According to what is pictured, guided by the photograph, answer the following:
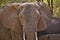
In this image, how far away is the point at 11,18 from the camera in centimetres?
575

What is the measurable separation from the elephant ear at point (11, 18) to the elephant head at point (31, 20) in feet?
0.79

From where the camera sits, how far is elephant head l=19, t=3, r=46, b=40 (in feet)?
16.4

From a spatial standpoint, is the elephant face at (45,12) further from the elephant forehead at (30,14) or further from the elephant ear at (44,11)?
the elephant forehead at (30,14)

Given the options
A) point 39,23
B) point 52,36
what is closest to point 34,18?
point 39,23

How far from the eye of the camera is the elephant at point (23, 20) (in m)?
5.03

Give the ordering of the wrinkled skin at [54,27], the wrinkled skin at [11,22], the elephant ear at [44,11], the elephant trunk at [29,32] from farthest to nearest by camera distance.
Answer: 1. the wrinkled skin at [54,27]
2. the elephant ear at [44,11]
3. the wrinkled skin at [11,22]
4. the elephant trunk at [29,32]

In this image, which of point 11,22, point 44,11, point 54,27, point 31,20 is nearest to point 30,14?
point 31,20

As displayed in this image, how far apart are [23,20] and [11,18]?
0.61 meters

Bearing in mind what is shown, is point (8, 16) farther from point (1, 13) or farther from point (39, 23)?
point (39, 23)

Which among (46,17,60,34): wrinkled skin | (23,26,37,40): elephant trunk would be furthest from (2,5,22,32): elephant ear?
(46,17,60,34): wrinkled skin

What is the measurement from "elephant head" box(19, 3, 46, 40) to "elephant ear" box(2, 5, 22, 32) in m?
0.24

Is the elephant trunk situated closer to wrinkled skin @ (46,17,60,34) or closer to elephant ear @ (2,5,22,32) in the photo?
elephant ear @ (2,5,22,32)

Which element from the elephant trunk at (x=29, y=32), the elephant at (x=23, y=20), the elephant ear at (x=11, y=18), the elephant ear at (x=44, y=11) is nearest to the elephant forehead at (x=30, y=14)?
the elephant at (x=23, y=20)

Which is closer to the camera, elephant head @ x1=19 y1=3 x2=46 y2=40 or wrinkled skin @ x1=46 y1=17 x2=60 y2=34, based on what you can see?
elephant head @ x1=19 y1=3 x2=46 y2=40
